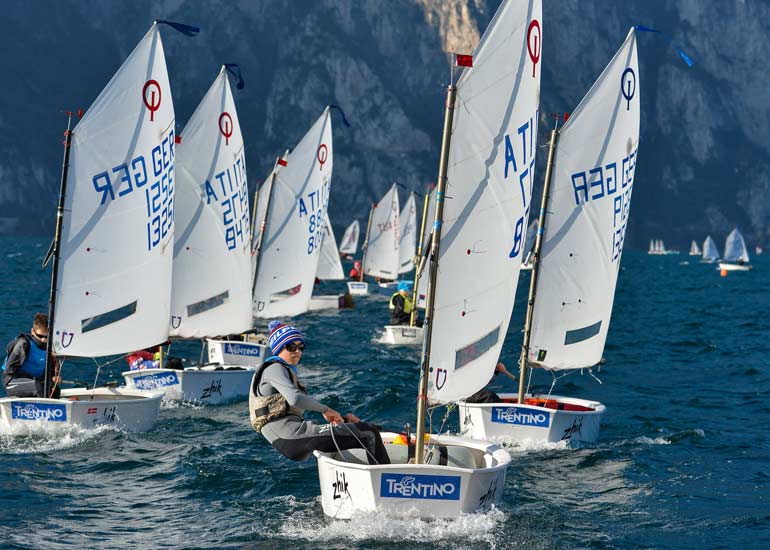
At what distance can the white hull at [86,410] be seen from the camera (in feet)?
49.8

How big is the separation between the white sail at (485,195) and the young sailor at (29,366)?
745cm

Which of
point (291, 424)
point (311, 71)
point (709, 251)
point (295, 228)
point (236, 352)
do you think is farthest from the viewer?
point (311, 71)

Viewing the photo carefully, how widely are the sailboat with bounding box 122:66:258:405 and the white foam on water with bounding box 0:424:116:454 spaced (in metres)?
7.86

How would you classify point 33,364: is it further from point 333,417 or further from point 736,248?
point 736,248

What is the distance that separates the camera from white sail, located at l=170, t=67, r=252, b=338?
934 inches

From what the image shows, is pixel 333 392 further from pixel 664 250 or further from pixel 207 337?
pixel 664 250

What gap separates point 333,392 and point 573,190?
7853 mm

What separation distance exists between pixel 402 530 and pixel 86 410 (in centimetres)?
727

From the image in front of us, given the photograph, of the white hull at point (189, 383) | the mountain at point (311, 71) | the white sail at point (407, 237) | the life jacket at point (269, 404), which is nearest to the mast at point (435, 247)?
the life jacket at point (269, 404)

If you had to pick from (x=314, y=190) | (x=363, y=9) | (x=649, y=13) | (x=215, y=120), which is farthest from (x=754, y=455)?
(x=649, y=13)

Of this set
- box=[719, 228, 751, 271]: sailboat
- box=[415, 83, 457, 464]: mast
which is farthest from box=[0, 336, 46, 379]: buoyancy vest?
box=[719, 228, 751, 271]: sailboat

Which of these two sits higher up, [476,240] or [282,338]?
[476,240]

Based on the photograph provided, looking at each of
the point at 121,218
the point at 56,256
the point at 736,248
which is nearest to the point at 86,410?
the point at 56,256

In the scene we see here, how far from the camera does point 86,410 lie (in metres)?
15.5
